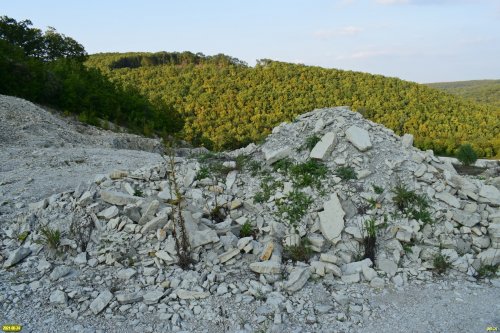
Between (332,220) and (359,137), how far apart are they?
1.91m

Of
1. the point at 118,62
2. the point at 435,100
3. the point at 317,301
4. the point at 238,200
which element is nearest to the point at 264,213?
the point at 238,200

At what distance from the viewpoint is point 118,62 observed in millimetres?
61125

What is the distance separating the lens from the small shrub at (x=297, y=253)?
5.22 m

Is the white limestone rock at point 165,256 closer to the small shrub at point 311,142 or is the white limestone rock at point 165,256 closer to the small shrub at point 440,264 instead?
the small shrub at point 311,142

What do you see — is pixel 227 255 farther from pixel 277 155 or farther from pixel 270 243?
pixel 277 155

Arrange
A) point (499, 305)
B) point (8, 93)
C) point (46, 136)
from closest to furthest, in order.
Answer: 1. point (499, 305)
2. point (46, 136)
3. point (8, 93)

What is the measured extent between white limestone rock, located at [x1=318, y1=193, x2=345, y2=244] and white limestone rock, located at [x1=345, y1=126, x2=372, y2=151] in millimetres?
1278

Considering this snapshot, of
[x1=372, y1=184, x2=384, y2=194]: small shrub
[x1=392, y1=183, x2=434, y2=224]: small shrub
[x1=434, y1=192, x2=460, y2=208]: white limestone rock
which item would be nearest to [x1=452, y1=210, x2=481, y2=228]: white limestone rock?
[x1=434, y1=192, x2=460, y2=208]: white limestone rock

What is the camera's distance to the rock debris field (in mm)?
4258

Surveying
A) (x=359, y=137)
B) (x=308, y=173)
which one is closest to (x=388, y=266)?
(x=308, y=173)

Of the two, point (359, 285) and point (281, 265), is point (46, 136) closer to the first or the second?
point (281, 265)

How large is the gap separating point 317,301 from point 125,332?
2236 mm

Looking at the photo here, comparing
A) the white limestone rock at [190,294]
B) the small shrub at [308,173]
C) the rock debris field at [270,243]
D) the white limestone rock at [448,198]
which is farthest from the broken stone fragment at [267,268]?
the white limestone rock at [448,198]

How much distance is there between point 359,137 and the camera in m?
6.72
